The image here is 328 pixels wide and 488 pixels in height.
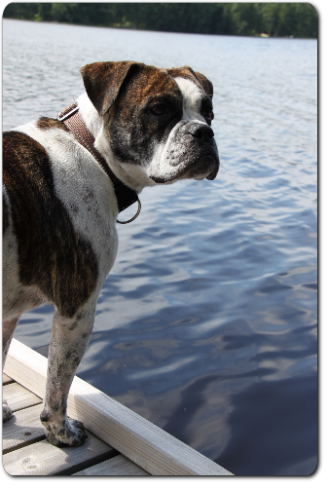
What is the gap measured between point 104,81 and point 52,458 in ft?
6.98

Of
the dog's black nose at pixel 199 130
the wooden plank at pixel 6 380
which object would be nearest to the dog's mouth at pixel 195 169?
the dog's black nose at pixel 199 130

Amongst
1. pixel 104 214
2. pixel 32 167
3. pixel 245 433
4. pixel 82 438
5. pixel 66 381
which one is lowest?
pixel 245 433

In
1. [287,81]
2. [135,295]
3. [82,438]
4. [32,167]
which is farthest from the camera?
[287,81]

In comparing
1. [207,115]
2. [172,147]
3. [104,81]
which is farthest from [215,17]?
[172,147]

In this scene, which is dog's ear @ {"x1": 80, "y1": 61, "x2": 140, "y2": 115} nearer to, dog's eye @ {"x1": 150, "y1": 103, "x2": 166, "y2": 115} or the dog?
the dog

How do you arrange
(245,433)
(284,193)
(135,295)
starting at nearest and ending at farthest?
(245,433) < (135,295) < (284,193)

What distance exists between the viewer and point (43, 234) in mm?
2711

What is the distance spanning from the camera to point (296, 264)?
720 cm

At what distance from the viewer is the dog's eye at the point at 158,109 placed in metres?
3.07

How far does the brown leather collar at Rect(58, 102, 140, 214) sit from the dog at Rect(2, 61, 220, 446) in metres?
0.01

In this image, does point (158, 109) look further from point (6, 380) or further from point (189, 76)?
point (6, 380)
